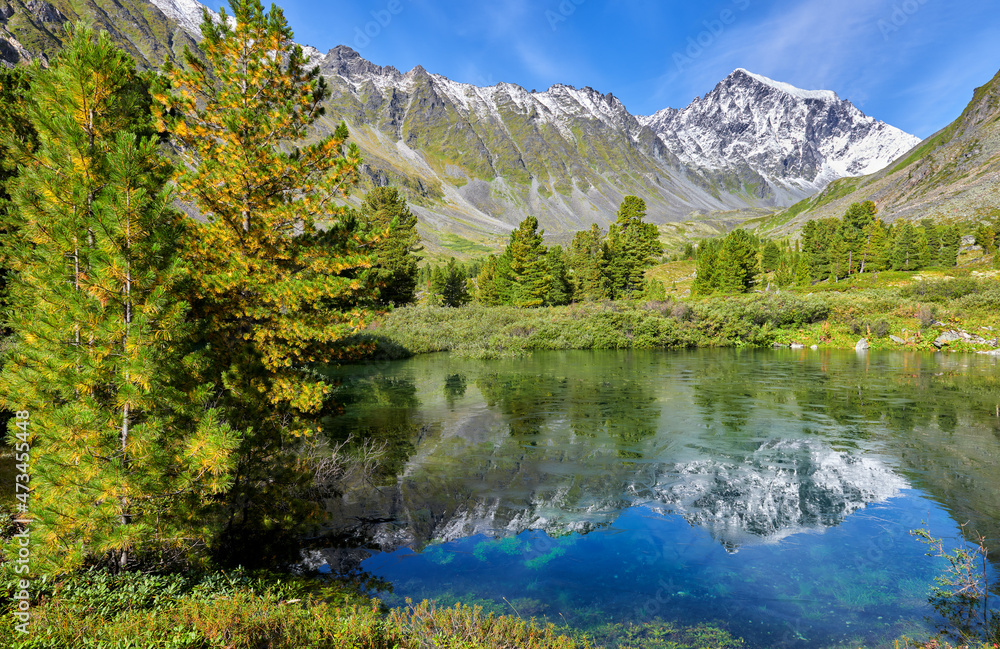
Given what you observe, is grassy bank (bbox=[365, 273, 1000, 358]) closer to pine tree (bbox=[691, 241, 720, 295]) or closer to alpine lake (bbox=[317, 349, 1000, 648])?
pine tree (bbox=[691, 241, 720, 295])

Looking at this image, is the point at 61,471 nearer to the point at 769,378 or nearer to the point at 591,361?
the point at 769,378

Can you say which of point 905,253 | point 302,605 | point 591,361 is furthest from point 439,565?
point 905,253

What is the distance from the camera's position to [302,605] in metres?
6.10

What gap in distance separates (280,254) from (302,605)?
19.4 ft

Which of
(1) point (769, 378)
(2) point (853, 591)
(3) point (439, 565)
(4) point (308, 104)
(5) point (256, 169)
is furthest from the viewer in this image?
(1) point (769, 378)

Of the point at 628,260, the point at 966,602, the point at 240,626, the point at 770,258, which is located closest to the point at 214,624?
the point at 240,626

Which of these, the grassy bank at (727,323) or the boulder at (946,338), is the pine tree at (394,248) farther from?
the boulder at (946,338)

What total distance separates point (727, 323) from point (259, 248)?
46.3 m

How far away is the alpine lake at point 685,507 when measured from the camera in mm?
6789

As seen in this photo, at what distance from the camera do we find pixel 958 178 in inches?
5837

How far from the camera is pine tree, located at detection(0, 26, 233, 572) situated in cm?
539

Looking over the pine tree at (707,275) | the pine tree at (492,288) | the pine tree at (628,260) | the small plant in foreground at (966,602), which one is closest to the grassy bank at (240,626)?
the small plant in foreground at (966,602)

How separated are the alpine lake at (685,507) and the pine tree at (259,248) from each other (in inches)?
69.2

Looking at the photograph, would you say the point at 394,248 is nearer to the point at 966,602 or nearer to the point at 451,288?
the point at 451,288
